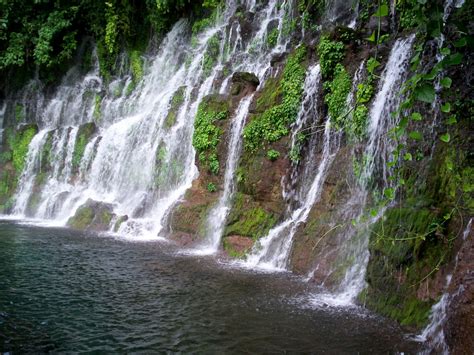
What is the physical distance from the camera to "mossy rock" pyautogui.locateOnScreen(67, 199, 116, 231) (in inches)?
597

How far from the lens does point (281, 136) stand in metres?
11.8

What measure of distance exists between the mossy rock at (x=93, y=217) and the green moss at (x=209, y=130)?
3.77 m

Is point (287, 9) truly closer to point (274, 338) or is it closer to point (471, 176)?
point (471, 176)

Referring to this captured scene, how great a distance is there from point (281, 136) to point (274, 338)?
649cm

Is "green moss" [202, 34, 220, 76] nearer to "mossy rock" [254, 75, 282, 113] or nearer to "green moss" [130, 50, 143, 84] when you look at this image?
"green moss" [130, 50, 143, 84]

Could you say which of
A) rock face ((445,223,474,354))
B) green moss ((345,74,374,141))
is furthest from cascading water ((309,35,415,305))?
rock face ((445,223,474,354))

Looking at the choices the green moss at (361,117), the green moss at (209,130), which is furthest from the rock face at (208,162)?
the green moss at (361,117)

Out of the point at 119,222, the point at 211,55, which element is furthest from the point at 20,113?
the point at 119,222

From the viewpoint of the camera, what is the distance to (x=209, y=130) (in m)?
13.8

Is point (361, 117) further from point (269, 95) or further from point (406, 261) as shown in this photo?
point (269, 95)

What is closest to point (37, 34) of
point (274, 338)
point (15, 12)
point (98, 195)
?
point (15, 12)

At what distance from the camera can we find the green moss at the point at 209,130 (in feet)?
44.5

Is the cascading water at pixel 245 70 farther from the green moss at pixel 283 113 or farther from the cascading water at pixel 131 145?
the cascading water at pixel 131 145

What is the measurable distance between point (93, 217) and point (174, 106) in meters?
4.67
